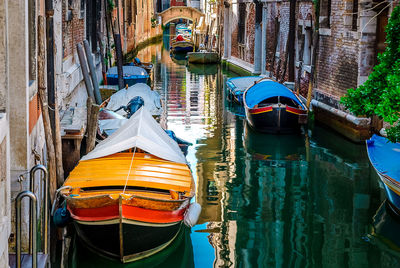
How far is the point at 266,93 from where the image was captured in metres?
12.3

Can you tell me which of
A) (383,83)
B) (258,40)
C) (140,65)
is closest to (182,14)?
(258,40)

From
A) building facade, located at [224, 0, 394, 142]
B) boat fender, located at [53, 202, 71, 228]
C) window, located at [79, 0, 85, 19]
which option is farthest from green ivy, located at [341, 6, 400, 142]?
window, located at [79, 0, 85, 19]

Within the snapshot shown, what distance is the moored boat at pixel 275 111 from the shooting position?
1177 cm

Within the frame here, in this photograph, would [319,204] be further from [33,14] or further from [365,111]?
[33,14]

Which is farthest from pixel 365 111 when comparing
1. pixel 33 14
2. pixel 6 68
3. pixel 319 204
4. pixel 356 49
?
pixel 356 49

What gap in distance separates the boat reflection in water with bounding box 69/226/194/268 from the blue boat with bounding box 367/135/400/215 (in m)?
2.19

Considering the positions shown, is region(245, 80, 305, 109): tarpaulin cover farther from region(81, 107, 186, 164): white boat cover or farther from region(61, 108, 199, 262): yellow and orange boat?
region(61, 108, 199, 262): yellow and orange boat

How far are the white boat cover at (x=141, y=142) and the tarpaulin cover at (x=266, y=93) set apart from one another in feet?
15.8

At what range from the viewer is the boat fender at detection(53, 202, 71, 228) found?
5844 millimetres

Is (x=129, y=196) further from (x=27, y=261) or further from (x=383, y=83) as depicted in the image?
(x=383, y=83)

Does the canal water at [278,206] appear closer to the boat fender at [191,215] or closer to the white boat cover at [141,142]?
the boat fender at [191,215]

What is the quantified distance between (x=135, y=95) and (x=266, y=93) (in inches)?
97.8

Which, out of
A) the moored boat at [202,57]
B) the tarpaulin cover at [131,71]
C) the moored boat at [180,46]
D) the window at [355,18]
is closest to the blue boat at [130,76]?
the tarpaulin cover at [131,71]

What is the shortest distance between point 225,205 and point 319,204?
1144 mm
